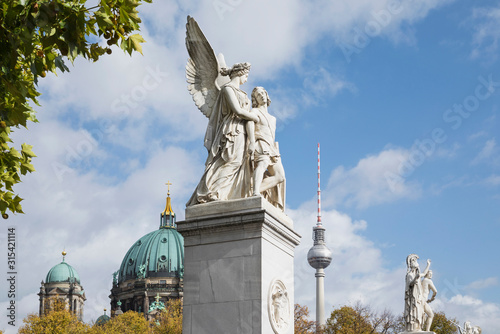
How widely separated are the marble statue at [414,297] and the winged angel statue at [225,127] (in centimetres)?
1486

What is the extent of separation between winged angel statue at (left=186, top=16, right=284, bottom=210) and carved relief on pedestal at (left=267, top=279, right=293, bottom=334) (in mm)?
1751

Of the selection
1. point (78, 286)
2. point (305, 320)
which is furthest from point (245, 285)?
point (78, 286)

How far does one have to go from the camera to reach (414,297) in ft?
90.9

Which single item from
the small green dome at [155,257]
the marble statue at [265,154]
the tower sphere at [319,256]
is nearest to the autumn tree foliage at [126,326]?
the small green dome at [155,257]

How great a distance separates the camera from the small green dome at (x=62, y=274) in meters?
139

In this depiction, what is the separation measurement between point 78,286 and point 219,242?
13133 cm

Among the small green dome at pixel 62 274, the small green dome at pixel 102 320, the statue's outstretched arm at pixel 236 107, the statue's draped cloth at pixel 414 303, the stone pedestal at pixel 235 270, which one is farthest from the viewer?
the small green dome at pixel 62 274

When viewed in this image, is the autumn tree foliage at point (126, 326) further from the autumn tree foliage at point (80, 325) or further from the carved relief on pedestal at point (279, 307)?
the carved relief on pedestal at point (279, 307)

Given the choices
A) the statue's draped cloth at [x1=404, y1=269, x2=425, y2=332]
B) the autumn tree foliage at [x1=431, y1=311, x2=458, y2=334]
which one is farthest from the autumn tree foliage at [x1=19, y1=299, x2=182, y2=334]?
the statue's draped cloth at [x1=404, y1=269, x2=425, y2=332]

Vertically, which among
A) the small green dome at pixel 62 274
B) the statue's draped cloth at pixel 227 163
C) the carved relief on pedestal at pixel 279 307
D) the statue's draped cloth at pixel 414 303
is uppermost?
the small green dome at pixel 62 274

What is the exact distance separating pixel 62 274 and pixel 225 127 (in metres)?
132

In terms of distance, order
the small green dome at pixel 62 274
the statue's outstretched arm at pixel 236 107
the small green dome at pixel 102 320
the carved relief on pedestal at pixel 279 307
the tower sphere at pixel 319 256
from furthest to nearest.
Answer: the tower sphere at pixel 319 256 < the small green dome at pixel 62 274 < the small green dome at pixel 102 320 < the statue's outstretched arm at pixel 236 107 < the carved relief on pedestal at pixel 279 307

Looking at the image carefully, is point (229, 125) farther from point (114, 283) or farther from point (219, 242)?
point (114, 283)

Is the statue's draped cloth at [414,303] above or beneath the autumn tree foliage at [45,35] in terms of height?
beneath
